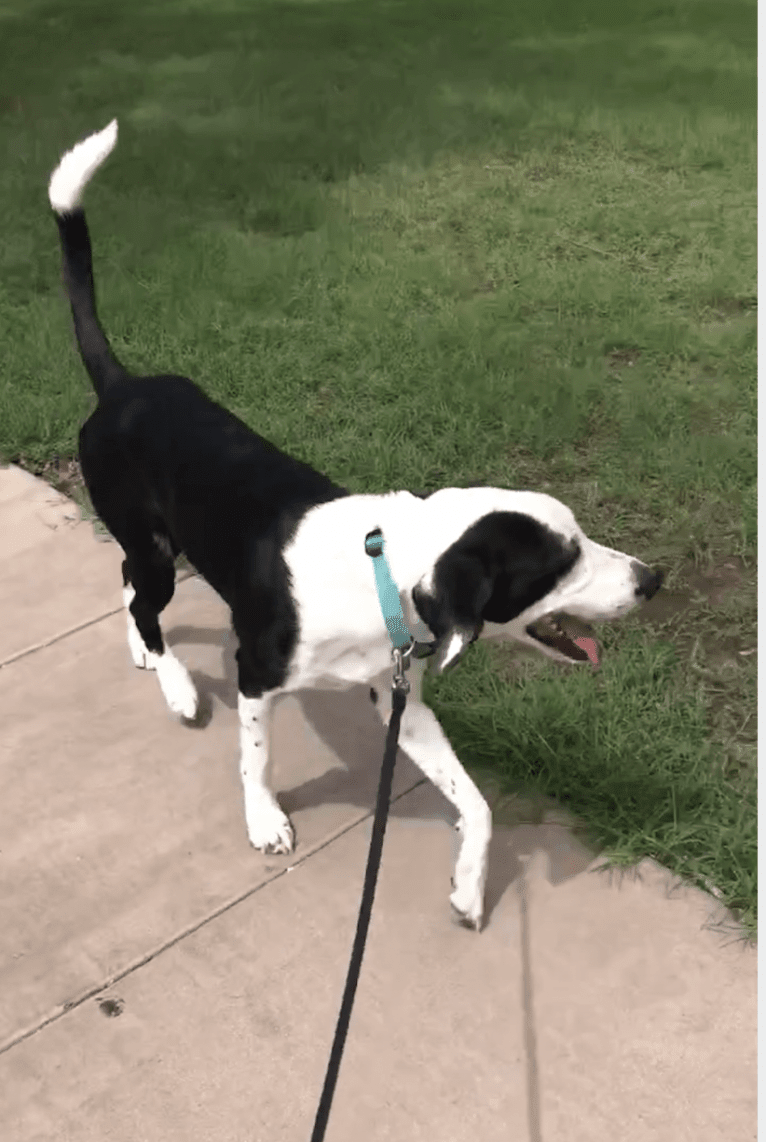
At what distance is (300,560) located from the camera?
121 inches

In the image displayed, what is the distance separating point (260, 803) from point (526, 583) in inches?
43.4

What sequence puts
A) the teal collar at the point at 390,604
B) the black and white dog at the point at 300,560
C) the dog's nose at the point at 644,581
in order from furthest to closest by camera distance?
the dog's nose at the point at 644,581 → the black and white dog at the point at 300,560 → the teal collar at the point at 390,604

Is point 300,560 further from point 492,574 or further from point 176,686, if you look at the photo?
point 176,686

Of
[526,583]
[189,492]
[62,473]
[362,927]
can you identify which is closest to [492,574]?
[526,583]

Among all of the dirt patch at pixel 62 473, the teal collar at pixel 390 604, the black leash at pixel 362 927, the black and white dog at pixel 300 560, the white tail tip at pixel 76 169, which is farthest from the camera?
the dirt patch at pixel 62 473

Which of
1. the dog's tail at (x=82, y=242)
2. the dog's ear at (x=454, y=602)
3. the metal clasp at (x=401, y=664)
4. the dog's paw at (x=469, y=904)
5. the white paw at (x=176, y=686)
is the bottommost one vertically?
the dog's paw at (x=469, y=904)

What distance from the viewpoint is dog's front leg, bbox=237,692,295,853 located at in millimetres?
3430

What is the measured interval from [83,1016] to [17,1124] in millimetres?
299

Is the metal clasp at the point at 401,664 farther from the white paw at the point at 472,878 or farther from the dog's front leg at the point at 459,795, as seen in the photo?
the white paw at the point at 472,878

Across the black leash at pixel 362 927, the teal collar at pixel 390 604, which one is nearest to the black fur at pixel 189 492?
the teal collar at pixel 390 604

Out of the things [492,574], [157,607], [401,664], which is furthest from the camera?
[157,607]

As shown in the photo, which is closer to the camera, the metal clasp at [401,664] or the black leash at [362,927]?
the black leash at [362,927]

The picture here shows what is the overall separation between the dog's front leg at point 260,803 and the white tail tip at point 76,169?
1.71 meters

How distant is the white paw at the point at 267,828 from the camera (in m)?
3.46
